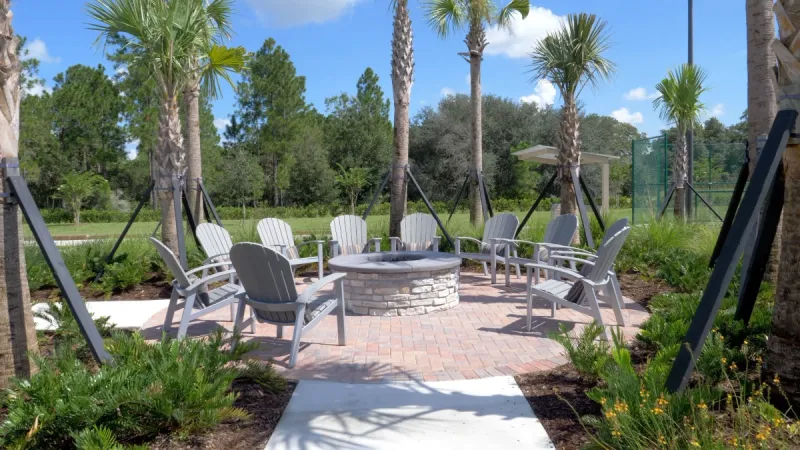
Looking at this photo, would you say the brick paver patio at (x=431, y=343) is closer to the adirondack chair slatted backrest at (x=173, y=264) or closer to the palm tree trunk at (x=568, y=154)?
the adirondack chair slatted backrest at (x=173, y=264)

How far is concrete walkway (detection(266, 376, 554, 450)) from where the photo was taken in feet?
9.94

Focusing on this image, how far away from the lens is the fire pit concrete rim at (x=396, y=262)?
6055 millimetres

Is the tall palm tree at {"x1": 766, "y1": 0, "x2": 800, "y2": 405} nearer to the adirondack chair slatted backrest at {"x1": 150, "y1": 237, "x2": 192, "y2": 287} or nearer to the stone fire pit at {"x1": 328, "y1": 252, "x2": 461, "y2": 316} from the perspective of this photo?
the stone fire pit at {"x1": 328, "y1": 252, "x2": 461, "y2": 316}

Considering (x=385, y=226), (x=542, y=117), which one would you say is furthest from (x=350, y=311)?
(x=542, y=117)

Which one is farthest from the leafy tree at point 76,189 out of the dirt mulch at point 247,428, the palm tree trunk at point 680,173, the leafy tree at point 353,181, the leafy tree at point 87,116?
the dirt mulch at point 247,428

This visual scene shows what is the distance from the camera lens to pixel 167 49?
26.8 ft

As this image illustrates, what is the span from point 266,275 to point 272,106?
35465 mm

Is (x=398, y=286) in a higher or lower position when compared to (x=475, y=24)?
lower

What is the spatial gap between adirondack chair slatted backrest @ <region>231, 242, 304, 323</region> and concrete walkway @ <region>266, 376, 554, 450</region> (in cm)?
81

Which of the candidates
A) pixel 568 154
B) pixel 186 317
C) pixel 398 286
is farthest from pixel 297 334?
pixel 568 154

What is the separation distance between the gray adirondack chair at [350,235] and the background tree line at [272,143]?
22.5m

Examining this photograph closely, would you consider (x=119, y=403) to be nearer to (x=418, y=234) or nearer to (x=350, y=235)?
(x=350, y=235)

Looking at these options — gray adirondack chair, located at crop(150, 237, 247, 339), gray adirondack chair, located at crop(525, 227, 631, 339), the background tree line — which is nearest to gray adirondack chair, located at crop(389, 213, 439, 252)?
gray adirondack chair, located at crop(525, 227, 631, 339)

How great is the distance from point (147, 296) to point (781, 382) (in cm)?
731
